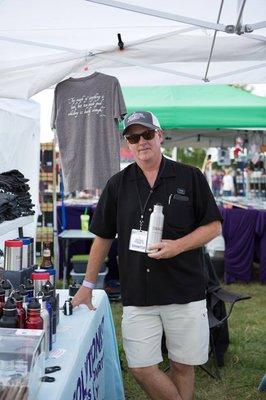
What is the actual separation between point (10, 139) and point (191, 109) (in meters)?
2.60

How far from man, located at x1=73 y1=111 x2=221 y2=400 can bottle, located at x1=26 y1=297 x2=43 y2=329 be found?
0.70 metres

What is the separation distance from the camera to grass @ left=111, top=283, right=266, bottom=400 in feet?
11.7

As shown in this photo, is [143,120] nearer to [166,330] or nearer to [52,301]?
[52,301]

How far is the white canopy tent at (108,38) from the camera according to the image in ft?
11.1

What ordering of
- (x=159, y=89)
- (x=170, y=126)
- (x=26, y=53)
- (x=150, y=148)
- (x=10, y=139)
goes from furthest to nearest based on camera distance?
1. (x=159, y=89)
2. (x=170, y=126)
3. (x=10, y=139)
4. (x=26, y=53)
5. (x=150, y=148)

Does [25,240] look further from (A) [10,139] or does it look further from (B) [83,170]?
(A) [10,139]

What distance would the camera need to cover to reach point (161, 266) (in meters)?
2.53

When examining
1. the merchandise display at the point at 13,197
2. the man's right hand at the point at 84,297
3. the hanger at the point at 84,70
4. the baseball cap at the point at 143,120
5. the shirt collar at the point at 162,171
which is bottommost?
the man's right hand at the point at 84,297

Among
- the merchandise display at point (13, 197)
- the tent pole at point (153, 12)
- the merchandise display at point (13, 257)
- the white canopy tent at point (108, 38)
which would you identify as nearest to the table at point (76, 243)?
the white canopy tent at point (108, 38)

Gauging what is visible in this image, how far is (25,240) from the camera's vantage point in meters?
2.80

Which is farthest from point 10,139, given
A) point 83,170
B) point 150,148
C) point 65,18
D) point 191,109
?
point 150,148

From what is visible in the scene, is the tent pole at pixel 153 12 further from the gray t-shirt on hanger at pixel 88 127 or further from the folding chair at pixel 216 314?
the folding chair at pixel 216 314

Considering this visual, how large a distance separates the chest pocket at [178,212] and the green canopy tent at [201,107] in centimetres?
406

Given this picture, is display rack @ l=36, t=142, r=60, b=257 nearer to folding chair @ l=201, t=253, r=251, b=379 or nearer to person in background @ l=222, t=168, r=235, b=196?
folding chair @ l=201, t=253, r=251, b=379
